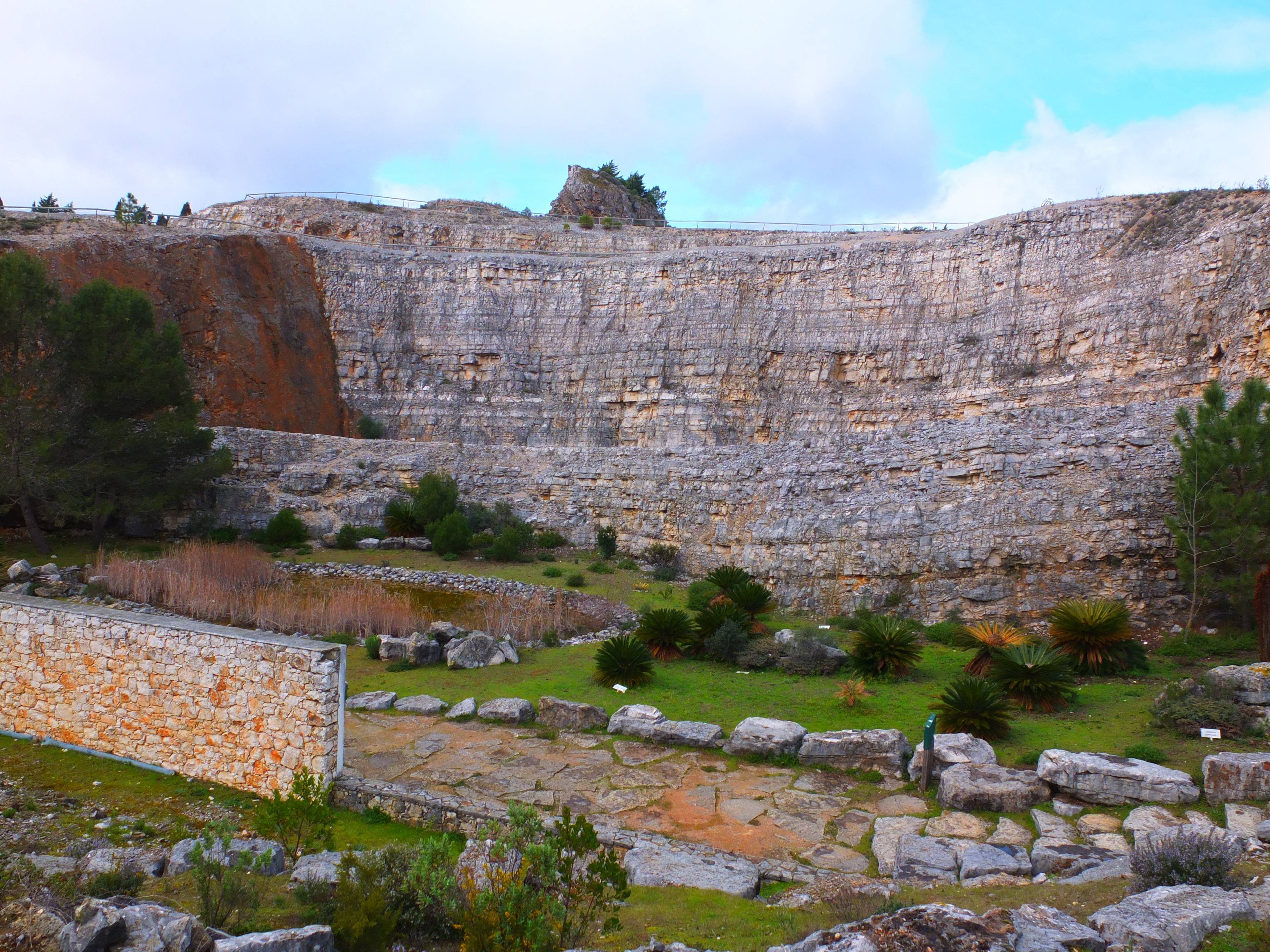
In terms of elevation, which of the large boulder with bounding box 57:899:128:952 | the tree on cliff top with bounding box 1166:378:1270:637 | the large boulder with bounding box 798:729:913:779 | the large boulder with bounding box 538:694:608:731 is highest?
the tree on cliff top with bounding box 1166:378:1270:637

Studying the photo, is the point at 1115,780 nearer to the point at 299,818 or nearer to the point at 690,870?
the point at 690,870

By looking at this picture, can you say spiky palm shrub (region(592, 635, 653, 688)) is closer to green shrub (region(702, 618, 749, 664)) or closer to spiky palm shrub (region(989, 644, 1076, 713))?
green shrub (region(702, 618, 749, 664))

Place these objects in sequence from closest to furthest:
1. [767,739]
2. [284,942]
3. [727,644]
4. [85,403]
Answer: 1. [284,942]
2. [767,739]
3. [727,644]
4. [85,403]

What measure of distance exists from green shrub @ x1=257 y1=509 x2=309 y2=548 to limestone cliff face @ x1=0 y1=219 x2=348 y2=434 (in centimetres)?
884

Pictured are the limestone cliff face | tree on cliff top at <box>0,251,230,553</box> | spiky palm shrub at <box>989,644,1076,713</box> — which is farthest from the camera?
the limestone cliff face

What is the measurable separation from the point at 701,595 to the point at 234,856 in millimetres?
14763

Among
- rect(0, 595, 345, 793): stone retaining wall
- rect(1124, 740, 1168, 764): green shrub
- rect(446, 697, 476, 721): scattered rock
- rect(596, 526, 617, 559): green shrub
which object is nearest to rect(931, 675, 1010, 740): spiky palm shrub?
rect(1124, 740, 1168, 764): green shrub

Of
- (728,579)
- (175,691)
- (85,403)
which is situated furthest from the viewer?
(85,403)

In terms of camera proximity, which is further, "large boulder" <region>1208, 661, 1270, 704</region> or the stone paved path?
"large boulder" <region>1208, 661, 1270, 704</region>

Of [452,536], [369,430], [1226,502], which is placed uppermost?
[369,430]

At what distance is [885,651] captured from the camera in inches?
573

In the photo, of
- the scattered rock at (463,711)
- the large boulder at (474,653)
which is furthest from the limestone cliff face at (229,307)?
the scattered rock at (463,711)

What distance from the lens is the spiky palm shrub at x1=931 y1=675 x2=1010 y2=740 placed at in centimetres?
1092

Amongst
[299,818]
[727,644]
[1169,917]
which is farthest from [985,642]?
[299,818]
